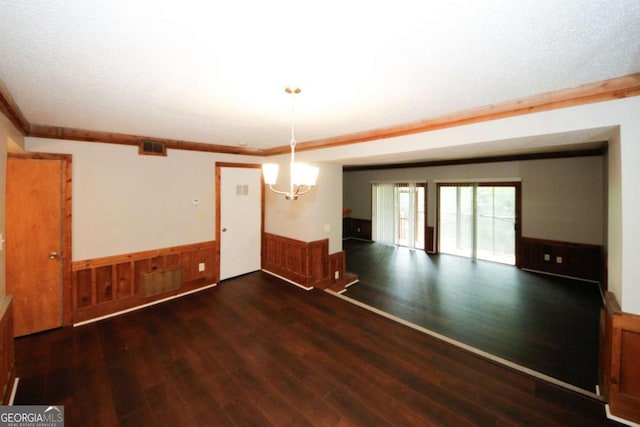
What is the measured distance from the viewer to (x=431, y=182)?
7453 millimetres

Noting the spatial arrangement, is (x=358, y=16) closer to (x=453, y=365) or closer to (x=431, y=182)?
(x=453, y=365)

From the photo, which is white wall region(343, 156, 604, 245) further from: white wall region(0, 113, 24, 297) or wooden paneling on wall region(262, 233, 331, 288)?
white wall region(0, 113, 24, 297)

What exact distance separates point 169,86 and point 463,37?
194 cm

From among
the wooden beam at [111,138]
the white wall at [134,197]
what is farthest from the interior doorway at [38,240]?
the wooden beam at [111,138]

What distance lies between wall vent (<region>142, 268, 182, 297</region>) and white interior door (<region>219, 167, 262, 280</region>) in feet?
2.47

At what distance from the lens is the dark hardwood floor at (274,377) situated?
1983 mm

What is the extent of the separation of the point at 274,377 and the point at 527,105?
3.22 m

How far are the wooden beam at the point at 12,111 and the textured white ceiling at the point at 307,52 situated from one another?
2.2 inches

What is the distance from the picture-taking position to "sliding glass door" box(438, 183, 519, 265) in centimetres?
628

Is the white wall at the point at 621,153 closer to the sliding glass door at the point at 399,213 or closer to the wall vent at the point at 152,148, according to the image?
the wall vent at the point at 152,148

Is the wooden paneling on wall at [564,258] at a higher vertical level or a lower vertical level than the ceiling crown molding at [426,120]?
lower

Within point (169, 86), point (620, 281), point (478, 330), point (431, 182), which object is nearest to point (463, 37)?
point (169, 86)

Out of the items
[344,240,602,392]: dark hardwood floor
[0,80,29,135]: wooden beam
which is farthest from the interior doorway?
[344,240,602,392]: dark hardwood floor

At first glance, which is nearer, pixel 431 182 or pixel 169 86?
pixel 169 86
